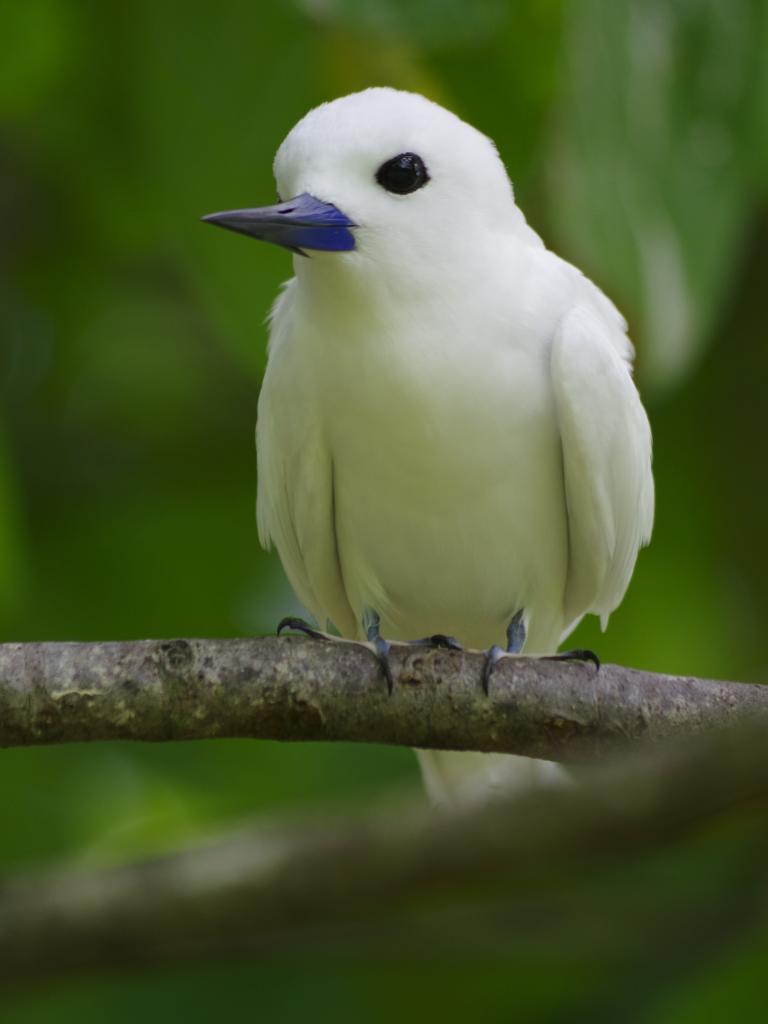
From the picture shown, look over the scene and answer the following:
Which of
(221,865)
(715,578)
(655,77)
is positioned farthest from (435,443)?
(221,865)

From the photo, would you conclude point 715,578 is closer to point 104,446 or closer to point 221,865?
point 104,446

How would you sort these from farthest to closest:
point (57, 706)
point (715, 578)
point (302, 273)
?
point (715, 578)
point (302, 273)
point (57, 706)

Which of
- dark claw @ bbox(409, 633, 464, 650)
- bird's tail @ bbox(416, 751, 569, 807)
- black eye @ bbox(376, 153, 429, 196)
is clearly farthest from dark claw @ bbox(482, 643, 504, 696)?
bird's tail @ bbox(416, 751, 569, 807)

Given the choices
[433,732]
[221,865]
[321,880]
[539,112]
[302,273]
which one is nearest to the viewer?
[321,880]

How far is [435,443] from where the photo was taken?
12.8 feet

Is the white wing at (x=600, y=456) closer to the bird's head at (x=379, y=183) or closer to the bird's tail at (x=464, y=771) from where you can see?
the bird's head at (x=379, y=183)

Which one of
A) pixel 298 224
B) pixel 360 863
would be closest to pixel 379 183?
pixel 298 224

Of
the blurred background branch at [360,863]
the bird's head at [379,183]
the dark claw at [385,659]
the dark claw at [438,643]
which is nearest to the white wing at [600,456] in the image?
the bird's head at [379,183]

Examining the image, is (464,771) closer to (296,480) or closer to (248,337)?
(296,480)

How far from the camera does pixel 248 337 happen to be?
4418 millimetres

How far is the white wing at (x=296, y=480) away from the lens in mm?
4074

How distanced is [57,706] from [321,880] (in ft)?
5.62

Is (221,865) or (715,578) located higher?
(221,865)

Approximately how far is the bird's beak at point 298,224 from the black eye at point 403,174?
0.19m
